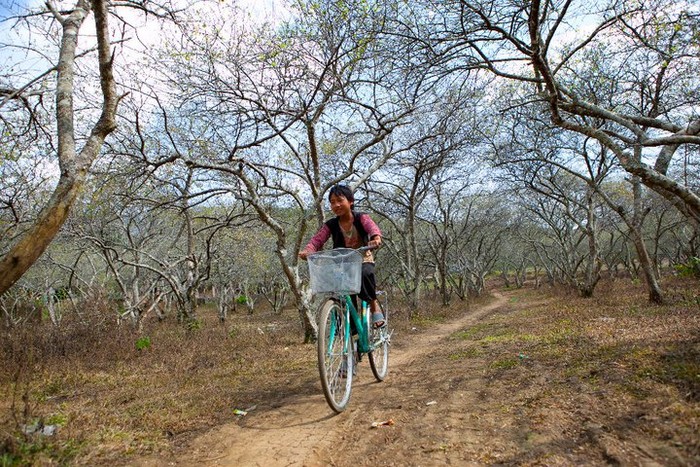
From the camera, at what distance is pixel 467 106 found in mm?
11125

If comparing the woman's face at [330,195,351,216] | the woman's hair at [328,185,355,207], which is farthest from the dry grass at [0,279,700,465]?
the woman's hair at [328,185,355,207]

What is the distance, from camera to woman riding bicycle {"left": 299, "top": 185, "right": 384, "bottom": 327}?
4.53 metres

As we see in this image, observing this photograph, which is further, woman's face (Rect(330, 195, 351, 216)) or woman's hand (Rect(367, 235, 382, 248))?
woman's face (Rect(330, 195, 351, 216))

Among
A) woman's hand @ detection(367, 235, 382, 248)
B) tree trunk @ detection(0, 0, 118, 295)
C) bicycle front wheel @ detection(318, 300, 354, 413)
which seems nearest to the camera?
tree trunk @ detection(0, 0, 118, 295)

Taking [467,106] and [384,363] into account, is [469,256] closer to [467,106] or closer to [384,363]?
[467,106]

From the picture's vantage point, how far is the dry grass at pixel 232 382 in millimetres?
3115

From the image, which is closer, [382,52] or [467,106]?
[382,52]

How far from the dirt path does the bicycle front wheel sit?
0.60ft

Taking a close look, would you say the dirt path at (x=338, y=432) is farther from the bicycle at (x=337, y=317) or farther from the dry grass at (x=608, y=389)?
the dry grass at (x=608, y=389)

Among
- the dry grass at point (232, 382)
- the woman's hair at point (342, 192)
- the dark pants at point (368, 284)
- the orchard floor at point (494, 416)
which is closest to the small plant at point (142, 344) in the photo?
the dry grass at point (232, 382)

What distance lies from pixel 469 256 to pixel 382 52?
32.0 metres

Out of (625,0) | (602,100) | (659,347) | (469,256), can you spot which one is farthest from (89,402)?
(469,256)

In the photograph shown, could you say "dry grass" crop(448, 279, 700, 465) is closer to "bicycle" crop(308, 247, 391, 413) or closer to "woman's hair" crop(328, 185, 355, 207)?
"bicycle" crop(308, 247, 391, 413)

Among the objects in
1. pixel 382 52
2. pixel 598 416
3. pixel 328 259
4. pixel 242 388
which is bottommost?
pixel 242 388
